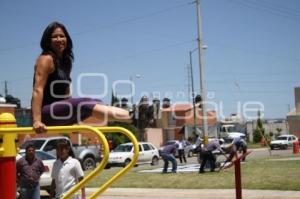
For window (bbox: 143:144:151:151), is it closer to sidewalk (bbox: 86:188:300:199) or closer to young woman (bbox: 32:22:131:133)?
sidewalk (bbox: 86:188:300:199)

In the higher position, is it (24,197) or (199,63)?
(199,63)

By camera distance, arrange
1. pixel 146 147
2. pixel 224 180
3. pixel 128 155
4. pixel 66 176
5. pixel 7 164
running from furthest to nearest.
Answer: pixel 146 147
pixel 128 155
pixel 224 180
pixel 66 176
pixel 7 164

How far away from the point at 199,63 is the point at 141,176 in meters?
10.8

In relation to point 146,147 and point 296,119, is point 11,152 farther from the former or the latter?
point 296,119

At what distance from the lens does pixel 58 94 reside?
4.50 metres

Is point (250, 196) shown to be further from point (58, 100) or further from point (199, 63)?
point (199, 63)

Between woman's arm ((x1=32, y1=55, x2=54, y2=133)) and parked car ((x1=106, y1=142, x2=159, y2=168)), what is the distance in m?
21.8

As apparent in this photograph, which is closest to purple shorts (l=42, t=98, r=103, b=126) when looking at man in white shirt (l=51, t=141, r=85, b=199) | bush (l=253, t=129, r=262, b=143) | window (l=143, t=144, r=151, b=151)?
man in white shirt (l=51, t=141, r=85, b=199)

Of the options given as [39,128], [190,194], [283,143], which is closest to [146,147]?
[190,194]

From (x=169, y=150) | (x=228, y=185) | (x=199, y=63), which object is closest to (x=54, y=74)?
(x=228, y=185)

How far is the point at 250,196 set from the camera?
1252cm

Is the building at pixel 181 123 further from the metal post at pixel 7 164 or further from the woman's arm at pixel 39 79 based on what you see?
the metal post at pixel 7 164

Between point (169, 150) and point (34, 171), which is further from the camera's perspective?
point (169, 150)

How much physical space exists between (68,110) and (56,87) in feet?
0.89
